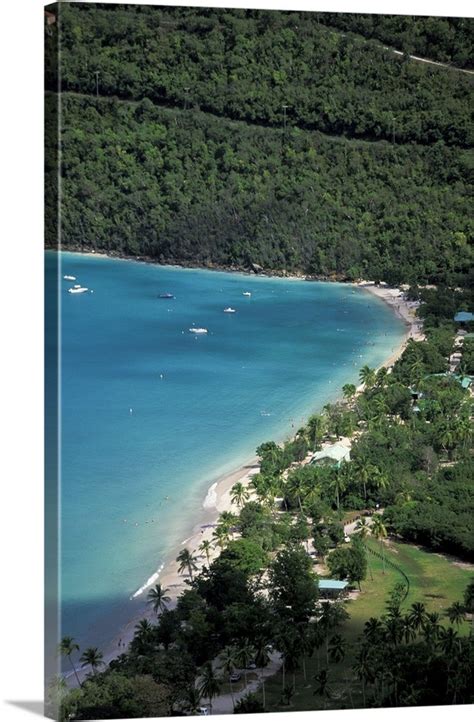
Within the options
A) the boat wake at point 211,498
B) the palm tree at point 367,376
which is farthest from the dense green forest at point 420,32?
the boat wake at point 211,498

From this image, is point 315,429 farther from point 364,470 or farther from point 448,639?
point 448,639

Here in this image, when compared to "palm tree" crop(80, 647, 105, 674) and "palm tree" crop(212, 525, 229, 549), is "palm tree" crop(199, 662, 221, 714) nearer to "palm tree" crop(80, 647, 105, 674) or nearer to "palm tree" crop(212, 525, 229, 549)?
"palm tree" crop(80, 647, 105, 674)

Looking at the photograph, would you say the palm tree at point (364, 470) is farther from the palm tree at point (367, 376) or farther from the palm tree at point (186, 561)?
the palm tree at point (186, 561)

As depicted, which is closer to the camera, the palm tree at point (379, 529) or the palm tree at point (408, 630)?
the palm tree at point (408, 630)

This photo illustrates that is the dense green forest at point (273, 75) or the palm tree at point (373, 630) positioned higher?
the dense green forest at point (273, 75)

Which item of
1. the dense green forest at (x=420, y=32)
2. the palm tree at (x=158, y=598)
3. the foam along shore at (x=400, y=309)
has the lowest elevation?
the palm tree at (x=158, y=598)

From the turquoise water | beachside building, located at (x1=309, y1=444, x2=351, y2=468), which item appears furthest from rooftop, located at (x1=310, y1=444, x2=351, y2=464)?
the turquoise water
